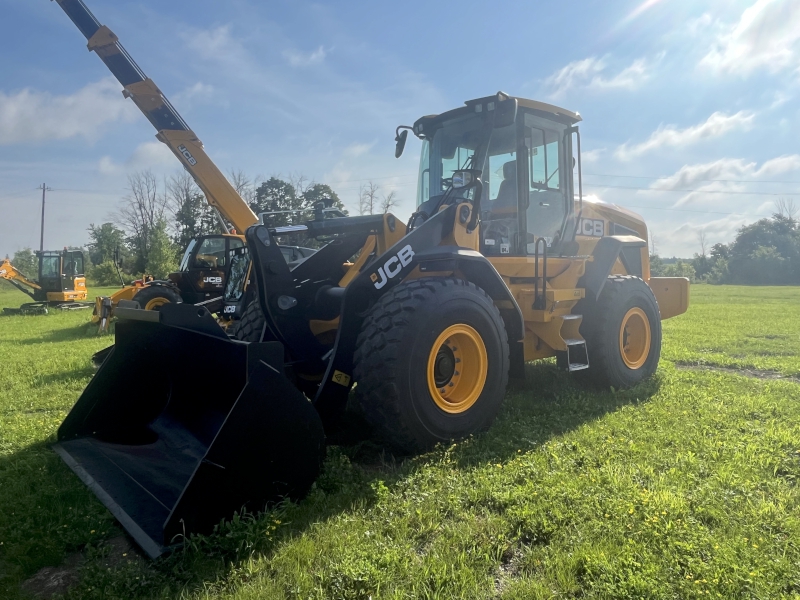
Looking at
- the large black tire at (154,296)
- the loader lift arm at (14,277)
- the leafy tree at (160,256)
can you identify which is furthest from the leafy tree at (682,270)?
the large black tire at (154,296)

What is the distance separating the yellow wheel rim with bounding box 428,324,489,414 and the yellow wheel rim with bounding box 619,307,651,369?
112 inches

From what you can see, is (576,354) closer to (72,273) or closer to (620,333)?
(620,333)

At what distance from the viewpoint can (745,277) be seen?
59.3m

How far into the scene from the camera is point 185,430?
416 centimetres

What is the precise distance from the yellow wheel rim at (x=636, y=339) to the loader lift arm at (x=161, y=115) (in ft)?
29.1

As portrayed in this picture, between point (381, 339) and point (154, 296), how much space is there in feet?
33.6

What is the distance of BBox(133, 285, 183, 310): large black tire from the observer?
1230 centimetres

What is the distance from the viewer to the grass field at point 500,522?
253cm

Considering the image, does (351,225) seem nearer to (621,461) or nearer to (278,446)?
(278,446)

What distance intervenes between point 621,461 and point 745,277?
65099 millimetres

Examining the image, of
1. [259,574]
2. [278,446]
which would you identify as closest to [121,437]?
[278,446]

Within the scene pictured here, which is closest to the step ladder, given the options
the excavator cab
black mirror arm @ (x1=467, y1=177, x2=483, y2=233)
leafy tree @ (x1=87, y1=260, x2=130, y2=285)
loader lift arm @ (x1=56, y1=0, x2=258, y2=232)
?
black mirror arm @ (x1=467, y1=177, x2=483, y2=233)

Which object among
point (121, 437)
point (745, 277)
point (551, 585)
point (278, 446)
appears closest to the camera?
point (551, 585)

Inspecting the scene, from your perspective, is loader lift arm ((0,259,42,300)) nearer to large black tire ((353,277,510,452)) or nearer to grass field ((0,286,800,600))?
grass field ((0,286,800,600))
